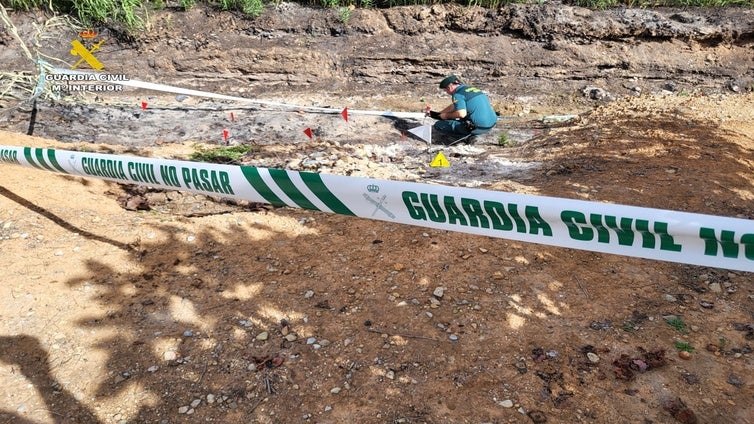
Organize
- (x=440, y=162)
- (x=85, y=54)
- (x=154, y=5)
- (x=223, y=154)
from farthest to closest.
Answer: (x=154, y=5) < (x=85, y=54) < (x=223, y=154) < (x=440, y=162)

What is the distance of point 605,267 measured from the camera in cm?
358

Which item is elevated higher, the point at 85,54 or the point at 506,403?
the point at 85,54

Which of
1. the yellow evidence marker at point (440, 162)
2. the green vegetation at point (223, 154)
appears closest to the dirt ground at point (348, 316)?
the yellow evidence marker at point (440, 162)

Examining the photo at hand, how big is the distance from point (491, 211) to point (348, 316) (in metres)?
1.29

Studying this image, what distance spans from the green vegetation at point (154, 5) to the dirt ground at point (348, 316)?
6.04 m

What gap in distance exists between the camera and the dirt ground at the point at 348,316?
2.48 meters

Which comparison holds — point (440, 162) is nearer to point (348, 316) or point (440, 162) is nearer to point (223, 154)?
point (223, 154)

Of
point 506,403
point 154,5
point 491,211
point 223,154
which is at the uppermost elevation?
point 154,5

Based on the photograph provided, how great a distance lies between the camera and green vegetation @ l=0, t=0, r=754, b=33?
31.7 feet

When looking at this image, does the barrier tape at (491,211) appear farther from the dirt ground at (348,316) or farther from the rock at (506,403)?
the rock at (506,403)

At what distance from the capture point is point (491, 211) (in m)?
2.49

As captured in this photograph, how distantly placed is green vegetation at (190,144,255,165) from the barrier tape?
9.80ft

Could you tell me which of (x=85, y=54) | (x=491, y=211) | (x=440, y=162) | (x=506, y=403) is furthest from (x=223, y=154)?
(x=85, y=54)

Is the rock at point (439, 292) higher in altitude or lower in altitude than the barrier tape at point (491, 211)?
lower
